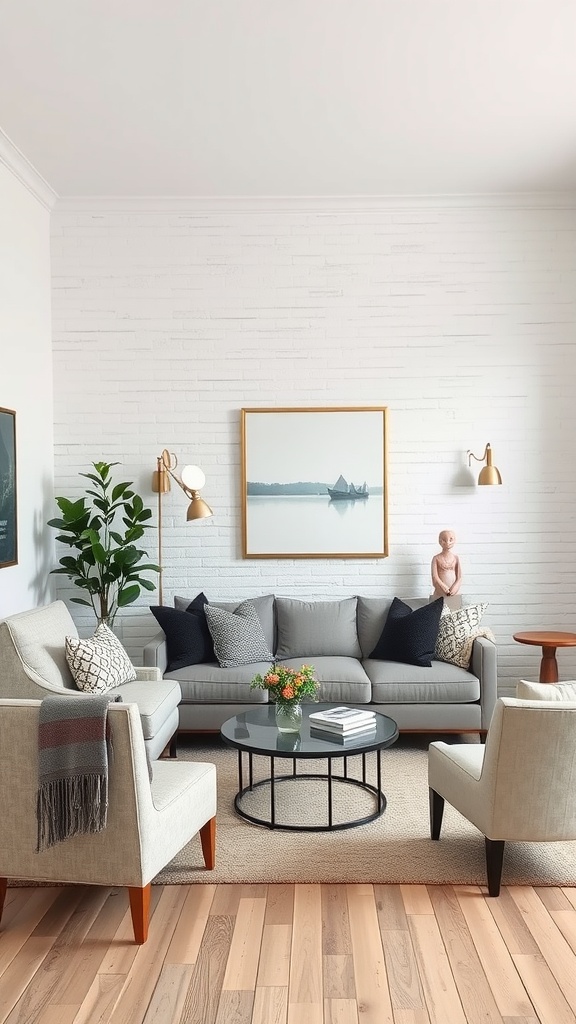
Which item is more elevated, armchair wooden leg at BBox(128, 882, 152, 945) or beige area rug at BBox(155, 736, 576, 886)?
armchair wooden leg at BBox(128, 882, 152, 945)

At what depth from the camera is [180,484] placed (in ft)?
18.5

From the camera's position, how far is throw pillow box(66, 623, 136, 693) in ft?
14.0

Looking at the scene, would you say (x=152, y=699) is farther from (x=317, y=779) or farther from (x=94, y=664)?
(x=317, y=779)

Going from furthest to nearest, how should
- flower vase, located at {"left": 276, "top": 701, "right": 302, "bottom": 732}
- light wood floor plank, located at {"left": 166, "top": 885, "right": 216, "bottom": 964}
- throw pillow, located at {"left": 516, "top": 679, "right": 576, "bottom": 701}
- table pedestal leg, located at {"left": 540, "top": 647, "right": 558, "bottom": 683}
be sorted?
table pedestal leg, located at {"left": 540, "top": 647, "right": 558, "bottom": 683} → flower vase, located at {"left": 276, "top": 701, "right": 302, "bottom": 732} → throw pillow, located at {"left": 516, "top": 679, "right": 576, "bottom": 701} → light wood floor plank, located at {"left": 166, "top": 885, "right": 216, "bottom": 964}

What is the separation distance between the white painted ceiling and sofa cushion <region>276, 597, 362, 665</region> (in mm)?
2703

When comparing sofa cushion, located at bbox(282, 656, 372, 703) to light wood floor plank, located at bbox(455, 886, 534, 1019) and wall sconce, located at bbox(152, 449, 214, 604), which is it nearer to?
wall sconce, located at bbox(152, 449, 214, 604)

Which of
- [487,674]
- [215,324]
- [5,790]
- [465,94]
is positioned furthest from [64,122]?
[487,674]

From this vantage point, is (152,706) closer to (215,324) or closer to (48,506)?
(48,506)

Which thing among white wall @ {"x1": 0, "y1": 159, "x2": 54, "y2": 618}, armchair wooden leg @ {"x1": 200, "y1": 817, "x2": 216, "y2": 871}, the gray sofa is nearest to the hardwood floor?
armchair wooden leg @ {"x1": 200, "y1": 817, "x2": 216, "y2": 871}

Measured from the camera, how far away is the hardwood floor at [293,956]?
101 inches

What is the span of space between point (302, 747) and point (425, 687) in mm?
1451

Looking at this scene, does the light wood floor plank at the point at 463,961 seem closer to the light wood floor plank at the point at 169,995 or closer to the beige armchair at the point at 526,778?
the beige armchair at the point at 526,778

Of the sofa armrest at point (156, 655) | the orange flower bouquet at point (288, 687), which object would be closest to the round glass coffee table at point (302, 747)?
the orange flower bouquet at point (288, 687)

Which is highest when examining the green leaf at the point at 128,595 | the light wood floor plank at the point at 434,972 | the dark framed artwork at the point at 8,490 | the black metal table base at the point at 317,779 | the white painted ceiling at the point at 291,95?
the white painted ceiling at the point at 291,95
